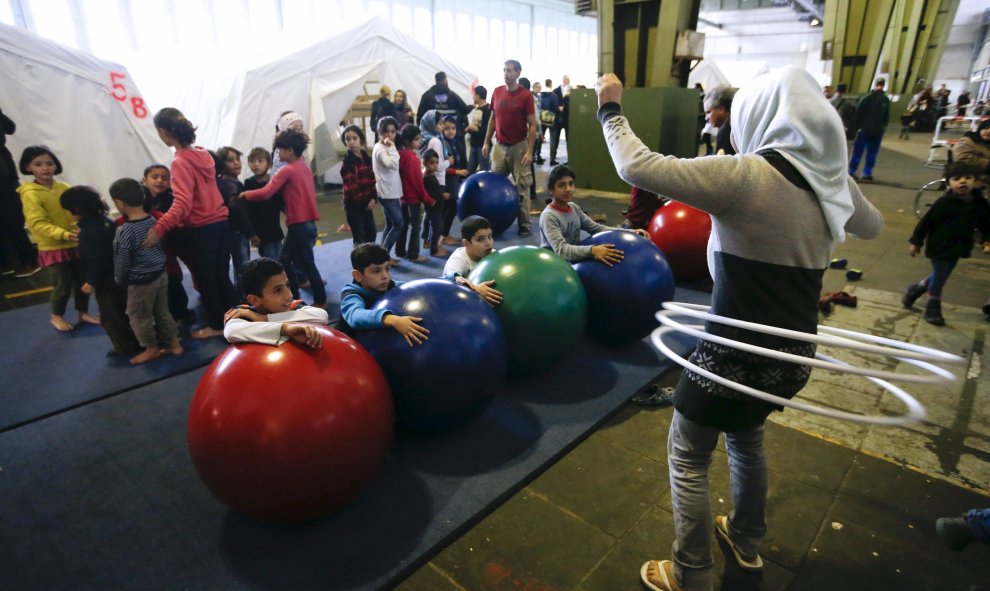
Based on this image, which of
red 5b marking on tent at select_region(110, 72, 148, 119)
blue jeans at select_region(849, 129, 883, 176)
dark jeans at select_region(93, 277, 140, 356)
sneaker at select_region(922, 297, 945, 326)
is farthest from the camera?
blue jeans at select_region(849, 129, 883, 176)

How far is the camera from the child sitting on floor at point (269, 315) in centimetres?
245

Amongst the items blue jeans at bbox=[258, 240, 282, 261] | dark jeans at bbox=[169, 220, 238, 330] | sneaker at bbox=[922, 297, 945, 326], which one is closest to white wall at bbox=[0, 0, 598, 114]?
blue jeans at bbox=[258, 240, 282, 261]

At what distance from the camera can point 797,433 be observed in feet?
11.2

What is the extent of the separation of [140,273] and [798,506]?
4678 millimetres

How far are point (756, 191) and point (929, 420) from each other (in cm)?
293

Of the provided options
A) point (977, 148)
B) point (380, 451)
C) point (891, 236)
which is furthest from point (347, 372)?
point (891, 236)

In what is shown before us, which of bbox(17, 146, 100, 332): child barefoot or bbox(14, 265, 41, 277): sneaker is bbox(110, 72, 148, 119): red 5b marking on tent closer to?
bbox(14, 265, 41, 277): sneaker

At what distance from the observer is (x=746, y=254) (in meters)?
1.83

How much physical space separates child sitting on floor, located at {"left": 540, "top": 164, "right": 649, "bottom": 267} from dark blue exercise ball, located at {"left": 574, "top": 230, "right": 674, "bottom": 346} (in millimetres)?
77

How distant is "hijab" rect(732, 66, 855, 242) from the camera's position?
1.70 metres

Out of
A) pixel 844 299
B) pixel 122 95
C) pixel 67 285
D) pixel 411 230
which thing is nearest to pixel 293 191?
pixel 411 230

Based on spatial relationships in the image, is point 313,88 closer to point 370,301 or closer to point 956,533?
point 370,301

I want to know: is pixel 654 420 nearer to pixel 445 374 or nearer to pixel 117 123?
pixel 445 374

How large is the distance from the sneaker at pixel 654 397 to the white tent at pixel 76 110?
978 centimetres
